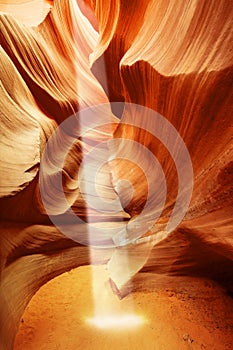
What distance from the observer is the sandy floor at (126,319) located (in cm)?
182

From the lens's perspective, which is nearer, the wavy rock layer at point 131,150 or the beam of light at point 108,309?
the wavy rock layer at point 131,150

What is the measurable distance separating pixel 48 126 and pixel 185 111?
1.18 m

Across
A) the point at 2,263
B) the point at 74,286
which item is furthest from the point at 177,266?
the point at 2,263

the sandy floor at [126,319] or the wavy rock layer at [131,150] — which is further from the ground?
the wavy rock layer at [131,150]

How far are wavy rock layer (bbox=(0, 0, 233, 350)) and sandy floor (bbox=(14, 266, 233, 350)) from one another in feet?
0.34

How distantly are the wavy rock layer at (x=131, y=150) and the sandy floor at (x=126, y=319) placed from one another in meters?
0.10

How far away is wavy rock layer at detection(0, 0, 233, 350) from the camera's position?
1.74 metres

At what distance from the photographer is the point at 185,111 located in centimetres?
195

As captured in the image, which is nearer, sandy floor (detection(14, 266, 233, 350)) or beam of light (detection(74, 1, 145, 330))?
sandy floor (detection(14, 266, 233, 350))

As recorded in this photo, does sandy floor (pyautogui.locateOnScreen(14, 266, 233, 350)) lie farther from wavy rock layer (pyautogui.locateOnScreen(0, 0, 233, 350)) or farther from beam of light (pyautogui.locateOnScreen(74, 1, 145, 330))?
wavy rock layer (pyautogui.locateOnScreen(0, 0, 233, 350))

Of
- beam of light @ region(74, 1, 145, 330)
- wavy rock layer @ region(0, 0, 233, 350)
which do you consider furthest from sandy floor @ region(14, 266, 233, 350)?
wavy rock layer @ region(0, 0, 233, 350)

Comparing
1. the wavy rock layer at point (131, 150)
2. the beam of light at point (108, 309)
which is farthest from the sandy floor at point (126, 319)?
the wavy rock layer at point (131, 150)

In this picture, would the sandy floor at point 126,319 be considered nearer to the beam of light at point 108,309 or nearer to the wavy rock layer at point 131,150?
the beam of light at point 108,309

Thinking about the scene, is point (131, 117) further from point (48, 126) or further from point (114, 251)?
point (114, 251)
